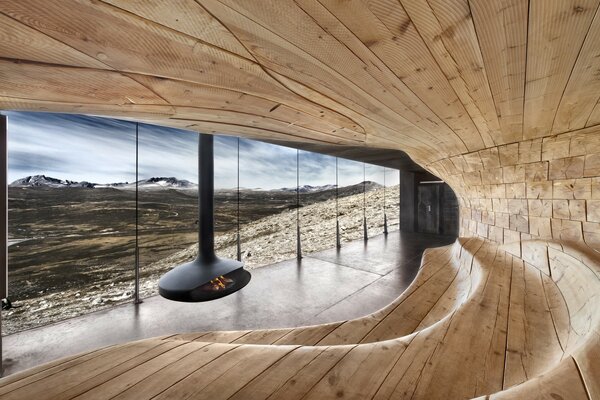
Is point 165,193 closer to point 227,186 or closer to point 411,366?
point 227,186

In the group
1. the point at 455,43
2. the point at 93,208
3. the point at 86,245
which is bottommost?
the point at 86,245

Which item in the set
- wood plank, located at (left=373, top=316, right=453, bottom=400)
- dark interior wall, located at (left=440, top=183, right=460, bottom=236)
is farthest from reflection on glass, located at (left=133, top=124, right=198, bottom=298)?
dark interior wall, located at (left=440, top=183, right=460, bottom=236)

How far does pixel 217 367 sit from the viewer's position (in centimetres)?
94

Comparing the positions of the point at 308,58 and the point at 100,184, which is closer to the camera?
the point at 308,58

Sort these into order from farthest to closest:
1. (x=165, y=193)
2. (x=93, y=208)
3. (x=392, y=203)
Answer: (x=392, y=203) < (x=165, y=193) < (x=93, y=208)

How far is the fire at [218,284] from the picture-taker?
9.07 ft

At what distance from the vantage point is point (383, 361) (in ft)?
3.01

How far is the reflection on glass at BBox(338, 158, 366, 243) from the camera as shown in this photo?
27.5ft

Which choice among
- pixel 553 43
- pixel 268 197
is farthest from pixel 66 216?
pixel 553 43

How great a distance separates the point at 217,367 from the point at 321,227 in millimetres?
7915

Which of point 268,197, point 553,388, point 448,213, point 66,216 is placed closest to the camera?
point 553,388

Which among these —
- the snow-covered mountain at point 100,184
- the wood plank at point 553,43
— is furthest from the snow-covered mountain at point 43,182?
the wood plank at point 553,43

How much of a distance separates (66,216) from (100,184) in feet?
2.56

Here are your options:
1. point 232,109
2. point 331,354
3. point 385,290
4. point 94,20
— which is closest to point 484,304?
point 331,354
